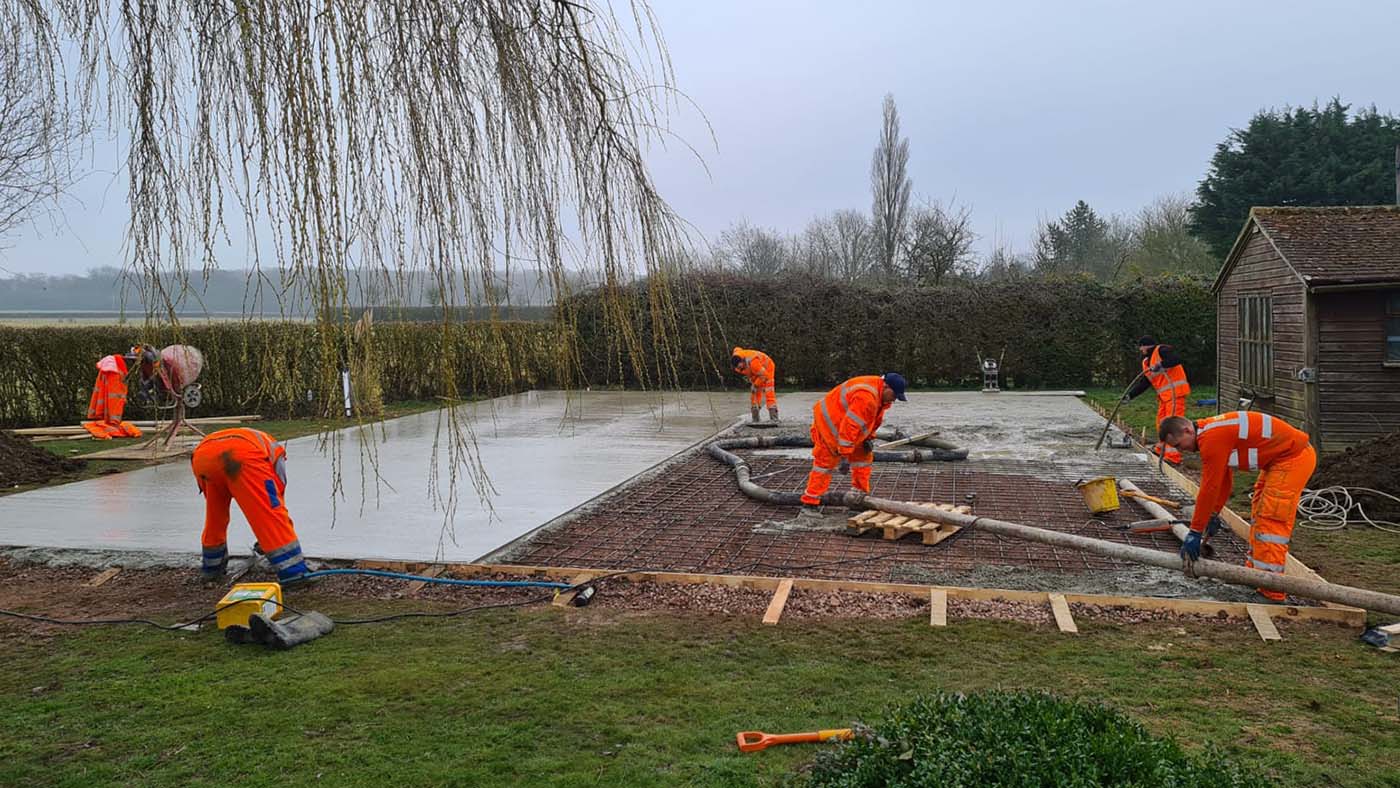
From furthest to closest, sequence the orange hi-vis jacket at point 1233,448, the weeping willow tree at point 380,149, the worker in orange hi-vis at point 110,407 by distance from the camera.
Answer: the worker in orange hi-vis at point 110,407 → the orange hi-vis jacket at point 1233,448 → the weeping willow tree at point 380,149

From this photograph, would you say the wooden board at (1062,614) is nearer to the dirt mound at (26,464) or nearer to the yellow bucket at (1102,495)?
the yellow bucket at (1102,495)

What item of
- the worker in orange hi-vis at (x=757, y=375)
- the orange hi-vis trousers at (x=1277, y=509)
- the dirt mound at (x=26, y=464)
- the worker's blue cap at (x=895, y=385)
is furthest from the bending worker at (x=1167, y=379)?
the dirt mound at (x=26, y=464)

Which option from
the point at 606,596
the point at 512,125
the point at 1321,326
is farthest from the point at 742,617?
the point at 1321,326

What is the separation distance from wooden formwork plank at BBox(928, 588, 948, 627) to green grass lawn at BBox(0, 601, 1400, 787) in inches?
2.7

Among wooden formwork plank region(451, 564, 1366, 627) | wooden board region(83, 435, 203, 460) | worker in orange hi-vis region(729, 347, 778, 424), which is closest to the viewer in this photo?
wooden formwork plank region(451, 564, 1366, 627)

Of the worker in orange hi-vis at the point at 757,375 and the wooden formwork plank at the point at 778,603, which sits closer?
the wooden formwork plank at the point at 778,603

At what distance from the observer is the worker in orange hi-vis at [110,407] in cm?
1298

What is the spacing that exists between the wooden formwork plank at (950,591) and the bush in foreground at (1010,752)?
2.31 metres

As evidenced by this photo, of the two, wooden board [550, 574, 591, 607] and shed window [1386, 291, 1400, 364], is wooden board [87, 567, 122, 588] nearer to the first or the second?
wooden board [550, 574, 591, 607]

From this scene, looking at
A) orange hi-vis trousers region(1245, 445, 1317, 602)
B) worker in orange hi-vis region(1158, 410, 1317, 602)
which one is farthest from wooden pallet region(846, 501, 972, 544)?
orange hi-vis trousers region(1245, 445, 1317, 602)

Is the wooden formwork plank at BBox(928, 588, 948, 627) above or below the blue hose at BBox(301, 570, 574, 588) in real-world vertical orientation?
below

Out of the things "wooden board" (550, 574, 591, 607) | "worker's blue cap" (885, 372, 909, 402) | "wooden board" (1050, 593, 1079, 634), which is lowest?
"wooden board" (1050, 593, 1079, 634)

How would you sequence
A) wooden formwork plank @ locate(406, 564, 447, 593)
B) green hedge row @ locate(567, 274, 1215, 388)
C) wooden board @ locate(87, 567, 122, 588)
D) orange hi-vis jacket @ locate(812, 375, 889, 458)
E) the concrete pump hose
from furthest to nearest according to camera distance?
→ green hedge row @ locate(567, 274, 1215, 388), orange hi-vis jacket @ locate(812, 375, 889, 458), wooden board @ locate(87, 567, 122, 588), wooden formwork plank @ locate(406, 564, 447, 593), the concrete pump hose

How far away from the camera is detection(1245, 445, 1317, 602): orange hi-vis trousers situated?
5.04m
